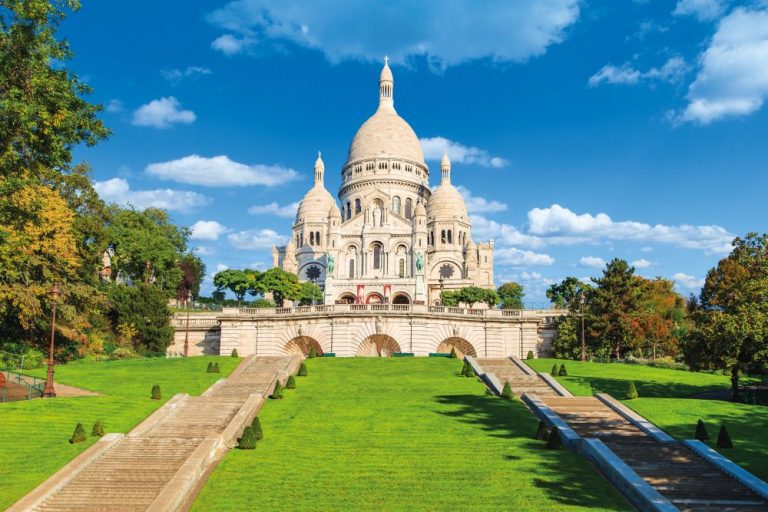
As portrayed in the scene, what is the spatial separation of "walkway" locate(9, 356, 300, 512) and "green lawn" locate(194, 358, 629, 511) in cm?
80

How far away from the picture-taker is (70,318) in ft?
150

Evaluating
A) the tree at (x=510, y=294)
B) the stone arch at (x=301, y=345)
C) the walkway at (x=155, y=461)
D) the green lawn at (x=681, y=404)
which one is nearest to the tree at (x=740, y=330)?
the green lawn at (x=681, y=404)

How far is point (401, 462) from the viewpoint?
22.9 meters

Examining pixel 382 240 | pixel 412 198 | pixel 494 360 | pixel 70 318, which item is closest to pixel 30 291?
pixel 70 318

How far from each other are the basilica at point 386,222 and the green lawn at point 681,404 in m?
52.9

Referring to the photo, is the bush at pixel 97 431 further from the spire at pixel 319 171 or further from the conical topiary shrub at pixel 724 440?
the spire at pixel 319 171

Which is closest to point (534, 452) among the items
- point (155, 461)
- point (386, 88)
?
point (155, 461)

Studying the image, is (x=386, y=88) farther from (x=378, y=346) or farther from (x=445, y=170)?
(x=378, y=346)

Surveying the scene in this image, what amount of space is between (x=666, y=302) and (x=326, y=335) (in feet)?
149

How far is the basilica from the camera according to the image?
103062 mm

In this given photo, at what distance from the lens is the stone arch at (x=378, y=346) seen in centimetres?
5362

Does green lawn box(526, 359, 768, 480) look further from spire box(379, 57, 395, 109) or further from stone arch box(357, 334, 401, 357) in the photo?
spire box(379, 57, 395, 109)

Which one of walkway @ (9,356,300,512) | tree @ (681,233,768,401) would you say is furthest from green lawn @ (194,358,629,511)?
tree @ (681,233,768,401)

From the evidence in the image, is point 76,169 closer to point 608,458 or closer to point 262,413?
point 262,413
